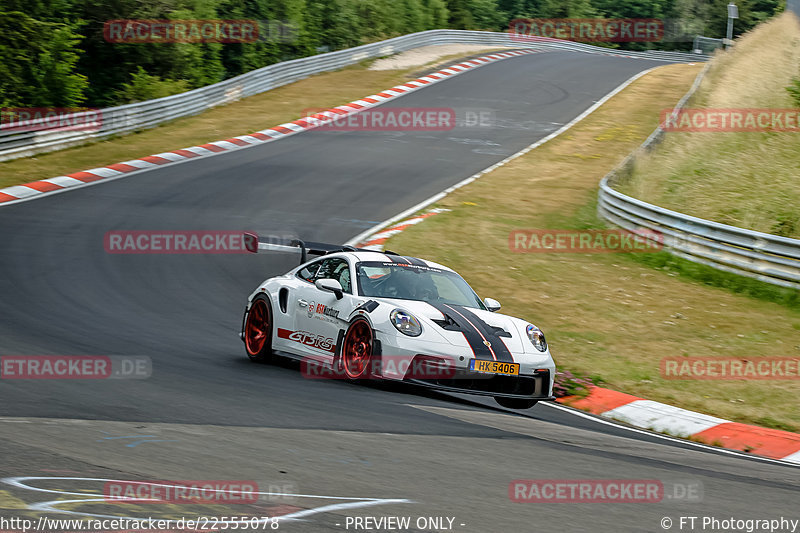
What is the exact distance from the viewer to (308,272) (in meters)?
10.9

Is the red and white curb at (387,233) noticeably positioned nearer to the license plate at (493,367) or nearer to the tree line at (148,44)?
the license plate at (493,367)

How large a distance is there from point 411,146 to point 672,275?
1332 cm

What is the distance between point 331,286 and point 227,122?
876 inches

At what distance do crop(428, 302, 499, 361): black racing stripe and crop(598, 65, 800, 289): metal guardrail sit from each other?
821cm

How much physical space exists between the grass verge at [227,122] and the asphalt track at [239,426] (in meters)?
6.00

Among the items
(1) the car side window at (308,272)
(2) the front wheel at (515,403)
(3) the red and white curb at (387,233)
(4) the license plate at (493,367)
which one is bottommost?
(3) the red and white curb at (387,233)

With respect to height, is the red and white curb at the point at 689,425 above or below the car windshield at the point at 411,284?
below

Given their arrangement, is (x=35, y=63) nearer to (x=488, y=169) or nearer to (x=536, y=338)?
(x=488, y=169)

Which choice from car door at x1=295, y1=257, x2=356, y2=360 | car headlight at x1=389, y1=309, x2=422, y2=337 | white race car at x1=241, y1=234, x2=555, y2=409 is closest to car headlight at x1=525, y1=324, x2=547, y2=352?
white race car at x1=241, y1=234, x2=555, y2=409

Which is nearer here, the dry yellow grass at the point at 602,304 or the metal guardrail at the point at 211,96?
the dry yellow grass at the point at 602,304

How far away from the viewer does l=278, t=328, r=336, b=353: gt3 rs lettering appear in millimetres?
9695

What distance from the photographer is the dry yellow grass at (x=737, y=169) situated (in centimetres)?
1861

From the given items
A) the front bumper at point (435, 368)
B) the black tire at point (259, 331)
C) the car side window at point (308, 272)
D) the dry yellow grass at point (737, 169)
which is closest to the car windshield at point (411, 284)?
the car side window at point (308, 272)

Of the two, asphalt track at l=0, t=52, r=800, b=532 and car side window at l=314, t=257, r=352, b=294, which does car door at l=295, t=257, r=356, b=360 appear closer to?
car side window at l=314, t=257, r=352, b=294
